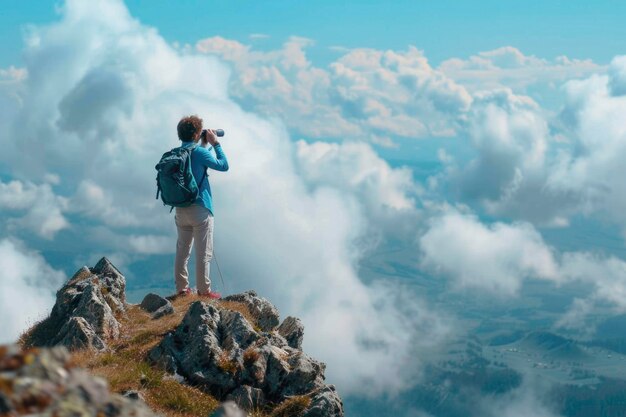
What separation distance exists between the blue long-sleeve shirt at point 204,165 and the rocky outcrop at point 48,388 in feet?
47.3

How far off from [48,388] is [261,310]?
624 inches

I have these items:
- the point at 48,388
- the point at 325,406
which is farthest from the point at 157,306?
the point at 48,388

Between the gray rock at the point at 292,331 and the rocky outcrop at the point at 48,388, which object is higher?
the gray rock at the point at 292,331

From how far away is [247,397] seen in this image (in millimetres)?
14250

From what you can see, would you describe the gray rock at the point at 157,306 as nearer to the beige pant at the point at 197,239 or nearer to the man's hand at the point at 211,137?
the beige pant at the point at 197,239

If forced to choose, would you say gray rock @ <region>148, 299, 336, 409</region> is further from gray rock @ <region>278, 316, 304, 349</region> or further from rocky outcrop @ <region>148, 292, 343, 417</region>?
gray rock @ <region>278, 316, 304, 349</region>

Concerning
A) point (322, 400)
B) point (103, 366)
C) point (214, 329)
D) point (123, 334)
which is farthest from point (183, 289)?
point (322, 400)

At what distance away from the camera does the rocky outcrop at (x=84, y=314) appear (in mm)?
16250

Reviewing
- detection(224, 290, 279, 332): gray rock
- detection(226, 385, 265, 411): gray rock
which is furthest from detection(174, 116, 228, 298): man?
detection(226, 385, 265, 411): gray rock

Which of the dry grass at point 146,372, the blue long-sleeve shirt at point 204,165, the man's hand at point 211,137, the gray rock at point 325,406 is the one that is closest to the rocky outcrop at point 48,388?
the dry grass at point 146,372

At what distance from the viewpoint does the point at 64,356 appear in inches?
206

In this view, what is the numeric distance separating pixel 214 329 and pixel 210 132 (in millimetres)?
6887

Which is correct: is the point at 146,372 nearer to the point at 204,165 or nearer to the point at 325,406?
the point at 325,406

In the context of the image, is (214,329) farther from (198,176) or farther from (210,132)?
(210,132)
